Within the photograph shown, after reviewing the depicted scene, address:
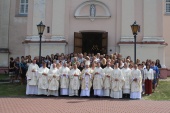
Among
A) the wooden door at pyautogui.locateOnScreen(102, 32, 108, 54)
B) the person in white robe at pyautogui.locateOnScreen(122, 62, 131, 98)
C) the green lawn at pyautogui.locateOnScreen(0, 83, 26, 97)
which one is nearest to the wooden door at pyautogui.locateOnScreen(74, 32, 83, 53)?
the wooden door at pyautogui.locateOnScreen(102, 32, 108, 54)

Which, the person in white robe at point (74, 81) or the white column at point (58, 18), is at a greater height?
the white column at point (58, 18)

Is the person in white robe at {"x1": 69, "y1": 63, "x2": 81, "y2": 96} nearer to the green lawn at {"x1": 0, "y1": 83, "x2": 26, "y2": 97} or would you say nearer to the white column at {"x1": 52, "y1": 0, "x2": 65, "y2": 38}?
the green lawn at {"x1": 0, "y1": 83, "x2": 26, "y2": 97}

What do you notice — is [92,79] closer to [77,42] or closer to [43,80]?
[43,80]

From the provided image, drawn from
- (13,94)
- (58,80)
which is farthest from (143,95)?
(13,94)

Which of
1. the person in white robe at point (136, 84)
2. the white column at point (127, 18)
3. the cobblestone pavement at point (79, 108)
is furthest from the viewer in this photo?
the white column at point (127, 18)

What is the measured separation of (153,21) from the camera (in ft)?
79.0

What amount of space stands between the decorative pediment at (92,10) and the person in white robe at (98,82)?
8.36m

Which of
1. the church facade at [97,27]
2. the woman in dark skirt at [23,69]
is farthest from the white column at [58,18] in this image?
the woman in dark skirt at [23,69]

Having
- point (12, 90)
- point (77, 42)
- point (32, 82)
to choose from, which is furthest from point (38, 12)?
point (32, 82)

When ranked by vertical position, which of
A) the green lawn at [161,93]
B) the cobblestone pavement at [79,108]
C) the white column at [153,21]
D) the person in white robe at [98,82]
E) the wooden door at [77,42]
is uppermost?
the white column at [153,21]

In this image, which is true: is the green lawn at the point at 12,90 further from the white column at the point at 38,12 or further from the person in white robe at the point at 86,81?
the white column at the point at 38,12

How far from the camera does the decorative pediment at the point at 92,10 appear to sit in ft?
81.3

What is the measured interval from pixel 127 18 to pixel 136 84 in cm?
866

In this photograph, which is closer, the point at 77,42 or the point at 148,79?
the point at 148,79
